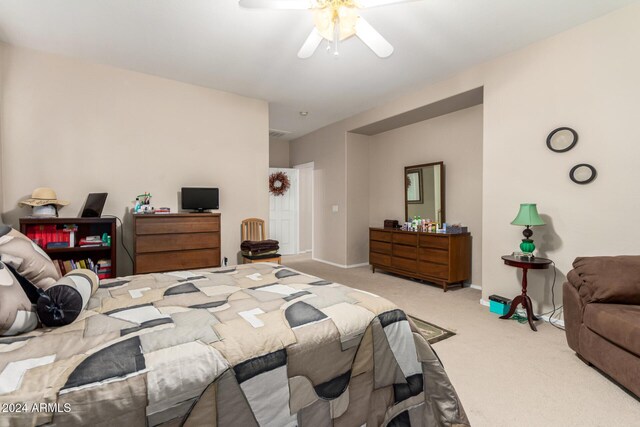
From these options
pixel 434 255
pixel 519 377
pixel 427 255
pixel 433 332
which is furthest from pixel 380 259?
pixel 519 377

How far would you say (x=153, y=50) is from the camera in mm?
3105

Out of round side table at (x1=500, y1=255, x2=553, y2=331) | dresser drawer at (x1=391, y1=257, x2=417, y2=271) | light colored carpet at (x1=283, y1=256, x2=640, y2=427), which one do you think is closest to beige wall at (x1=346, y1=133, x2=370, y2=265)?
dresser drawer at (x1=391, y1=257, x2=417, y2=271)

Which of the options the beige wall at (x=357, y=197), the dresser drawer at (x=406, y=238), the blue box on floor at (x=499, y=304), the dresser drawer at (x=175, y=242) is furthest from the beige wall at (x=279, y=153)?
the blue box on floor at (x=499, y=304)

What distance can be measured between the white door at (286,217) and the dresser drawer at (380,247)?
2.30 m

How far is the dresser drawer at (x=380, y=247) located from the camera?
15.9ft

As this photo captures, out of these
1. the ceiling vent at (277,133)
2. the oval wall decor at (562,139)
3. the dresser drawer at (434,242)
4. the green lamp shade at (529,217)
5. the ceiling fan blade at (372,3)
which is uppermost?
the ceiling vent at (277,133)

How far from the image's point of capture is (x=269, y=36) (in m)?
2.82

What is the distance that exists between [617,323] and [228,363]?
2.25 meters

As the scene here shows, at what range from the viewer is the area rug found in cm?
260

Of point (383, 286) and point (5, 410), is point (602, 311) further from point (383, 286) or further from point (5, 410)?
point (5, 410)

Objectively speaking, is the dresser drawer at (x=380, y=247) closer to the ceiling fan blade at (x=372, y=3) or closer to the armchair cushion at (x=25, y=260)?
the ceiling fan blade at (x=372, y=3)

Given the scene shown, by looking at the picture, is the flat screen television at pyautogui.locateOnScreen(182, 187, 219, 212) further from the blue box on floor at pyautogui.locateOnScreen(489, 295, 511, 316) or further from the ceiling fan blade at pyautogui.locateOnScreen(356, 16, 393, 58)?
the blue box on floor at pyautogui.locateOnScreen(489, 295, 511, 316)

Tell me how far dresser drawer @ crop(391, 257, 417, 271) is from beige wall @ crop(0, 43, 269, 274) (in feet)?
6.96

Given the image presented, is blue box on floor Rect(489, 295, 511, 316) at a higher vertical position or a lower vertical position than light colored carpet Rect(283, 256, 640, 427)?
higher
